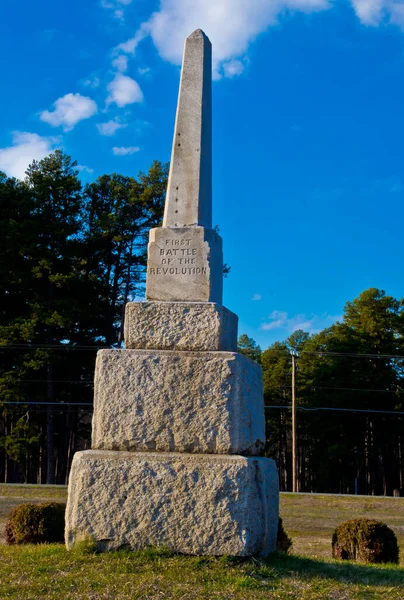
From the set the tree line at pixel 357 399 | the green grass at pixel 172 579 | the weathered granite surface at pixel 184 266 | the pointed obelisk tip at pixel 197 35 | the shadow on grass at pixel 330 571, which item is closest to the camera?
the green grass at pixel 172 579

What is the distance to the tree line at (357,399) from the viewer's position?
145 feet

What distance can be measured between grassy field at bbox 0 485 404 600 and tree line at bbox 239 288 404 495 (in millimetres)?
38694

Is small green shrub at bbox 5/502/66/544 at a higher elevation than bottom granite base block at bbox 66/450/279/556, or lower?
lower

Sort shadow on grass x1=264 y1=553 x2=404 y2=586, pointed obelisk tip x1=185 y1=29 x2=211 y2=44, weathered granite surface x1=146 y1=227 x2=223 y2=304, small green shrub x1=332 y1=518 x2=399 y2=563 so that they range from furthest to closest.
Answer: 1. small green shrub x1=332 y1=518 x2=399 y2=563
2. pointed obelisk tip x1=185 y1=29 x2=211 y2=44
3. weathered granite surface x1=146 y1=227 x2=223 y2=304
4. shadow on grass x1=264 y1=553 x2=404 y2=586

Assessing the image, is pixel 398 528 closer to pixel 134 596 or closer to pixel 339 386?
pixel 134 596

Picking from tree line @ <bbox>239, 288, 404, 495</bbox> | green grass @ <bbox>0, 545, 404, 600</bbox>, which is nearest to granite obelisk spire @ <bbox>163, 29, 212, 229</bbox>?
green grass @ <bbox>0, 545, 404, 600</bbox>

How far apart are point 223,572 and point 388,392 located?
41058 mm

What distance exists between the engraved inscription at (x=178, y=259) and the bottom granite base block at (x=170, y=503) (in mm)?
1670

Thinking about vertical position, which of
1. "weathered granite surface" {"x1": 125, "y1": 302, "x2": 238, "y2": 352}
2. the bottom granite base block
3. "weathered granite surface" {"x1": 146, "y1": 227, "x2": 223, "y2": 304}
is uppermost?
"weathered granite surface" {"x1": 146, "y1": 227, "x2": 223, "y2": 304}

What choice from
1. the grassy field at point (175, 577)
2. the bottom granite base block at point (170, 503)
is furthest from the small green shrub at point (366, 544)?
the bottom granite base block at point (170, 503)

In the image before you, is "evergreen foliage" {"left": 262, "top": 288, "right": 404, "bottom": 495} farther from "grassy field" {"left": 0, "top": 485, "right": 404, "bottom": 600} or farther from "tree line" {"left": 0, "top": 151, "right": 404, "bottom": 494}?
"grassy field" {"left": 0, "top": 485, "right": 404, "bottom": 600}

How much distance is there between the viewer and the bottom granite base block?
5.09 meters

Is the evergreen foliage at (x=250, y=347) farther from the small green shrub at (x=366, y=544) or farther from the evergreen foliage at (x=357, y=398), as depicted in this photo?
the small green shrub at (x=366, y=544)

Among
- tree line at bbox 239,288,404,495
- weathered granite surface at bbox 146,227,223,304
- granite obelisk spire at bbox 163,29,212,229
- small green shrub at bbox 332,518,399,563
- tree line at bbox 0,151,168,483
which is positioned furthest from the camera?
tree line at bbox 239,288,404,495
